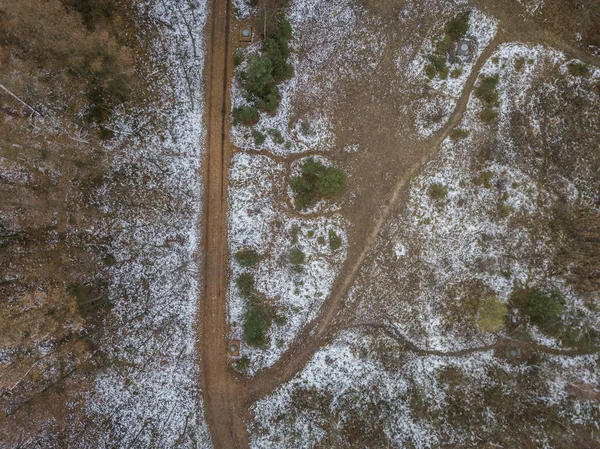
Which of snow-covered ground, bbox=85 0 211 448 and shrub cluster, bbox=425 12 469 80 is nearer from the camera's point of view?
snow-covered ground, bbox=85 0 211 448

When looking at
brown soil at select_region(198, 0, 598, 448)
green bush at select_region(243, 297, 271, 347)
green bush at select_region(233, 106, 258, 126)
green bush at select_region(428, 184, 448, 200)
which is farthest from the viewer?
green bush at select_region(428, 184, 448, 200)

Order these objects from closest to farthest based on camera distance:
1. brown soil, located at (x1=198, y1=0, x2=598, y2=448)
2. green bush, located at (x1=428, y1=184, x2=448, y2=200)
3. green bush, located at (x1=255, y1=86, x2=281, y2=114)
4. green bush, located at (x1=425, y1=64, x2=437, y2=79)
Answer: green bush, located at (x1=255, y1=86, x2=281, y2=114), brown soil, located at (x1=198, y1=0, x2=598, y2=448), green bush, located at (x1=428, y1=184, x2=448, y2=200), green bush, located at (x1=425, y1=64, x2=437, y2=79)

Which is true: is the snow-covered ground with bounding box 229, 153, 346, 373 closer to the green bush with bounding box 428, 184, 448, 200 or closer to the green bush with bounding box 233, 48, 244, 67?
the green bush with bounding box 233, 48, 244, 67

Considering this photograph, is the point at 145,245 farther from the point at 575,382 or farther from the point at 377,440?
the point at 575,382

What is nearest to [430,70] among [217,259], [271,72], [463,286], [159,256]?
[271,72]

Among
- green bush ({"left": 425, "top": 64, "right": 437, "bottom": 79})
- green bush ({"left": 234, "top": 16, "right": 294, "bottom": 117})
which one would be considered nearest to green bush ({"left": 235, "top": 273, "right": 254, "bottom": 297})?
green bush ({"left": 234, "top": 16, "right": 294, "bottom": 117})

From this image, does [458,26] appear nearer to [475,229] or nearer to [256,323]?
[475,229]

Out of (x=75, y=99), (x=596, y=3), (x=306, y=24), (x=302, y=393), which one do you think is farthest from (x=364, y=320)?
(x=596, y=3)
